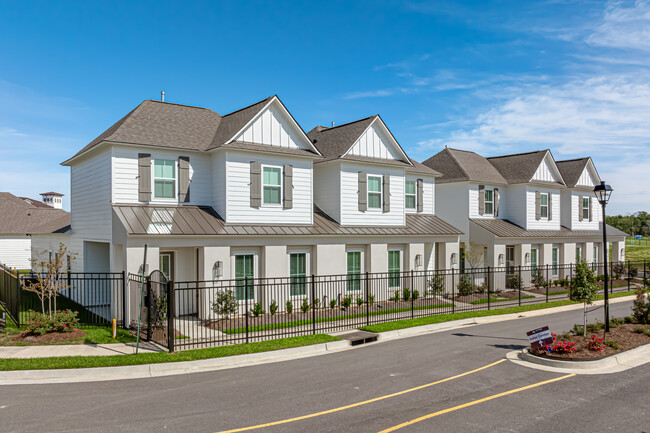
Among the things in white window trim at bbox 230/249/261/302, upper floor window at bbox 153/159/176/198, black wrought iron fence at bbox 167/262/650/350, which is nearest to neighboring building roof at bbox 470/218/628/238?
black wrought iron fence at bbox 167/262/650/350

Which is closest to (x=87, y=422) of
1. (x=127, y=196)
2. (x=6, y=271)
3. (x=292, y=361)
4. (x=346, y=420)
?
(x=346, y=420)

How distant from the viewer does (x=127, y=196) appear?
19234 mm

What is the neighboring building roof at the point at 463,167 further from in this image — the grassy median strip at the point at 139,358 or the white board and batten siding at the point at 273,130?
the grassy median strip at the point at 139,358

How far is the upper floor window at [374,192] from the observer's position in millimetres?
25078

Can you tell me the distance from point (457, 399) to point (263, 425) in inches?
161

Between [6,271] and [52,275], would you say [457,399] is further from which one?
[6,271]

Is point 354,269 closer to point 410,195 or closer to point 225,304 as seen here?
point 410,195

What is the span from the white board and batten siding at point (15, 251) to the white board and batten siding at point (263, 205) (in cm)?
3000

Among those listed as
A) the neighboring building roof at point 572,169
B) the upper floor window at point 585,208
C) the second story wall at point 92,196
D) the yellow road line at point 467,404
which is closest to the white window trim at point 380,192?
the second story wall at point 92,196

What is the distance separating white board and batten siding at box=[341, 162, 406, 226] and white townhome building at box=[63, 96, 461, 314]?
6cm

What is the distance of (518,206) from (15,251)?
136 feet

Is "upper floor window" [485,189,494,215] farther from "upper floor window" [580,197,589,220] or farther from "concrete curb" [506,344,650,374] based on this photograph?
"concrete curb" [506,344,650,374]

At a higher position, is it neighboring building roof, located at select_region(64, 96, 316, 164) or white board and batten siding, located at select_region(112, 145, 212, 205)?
neighboring building roof, located at select_region(64, 96, 316, 164)

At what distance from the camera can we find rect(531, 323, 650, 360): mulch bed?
41.8 feet
